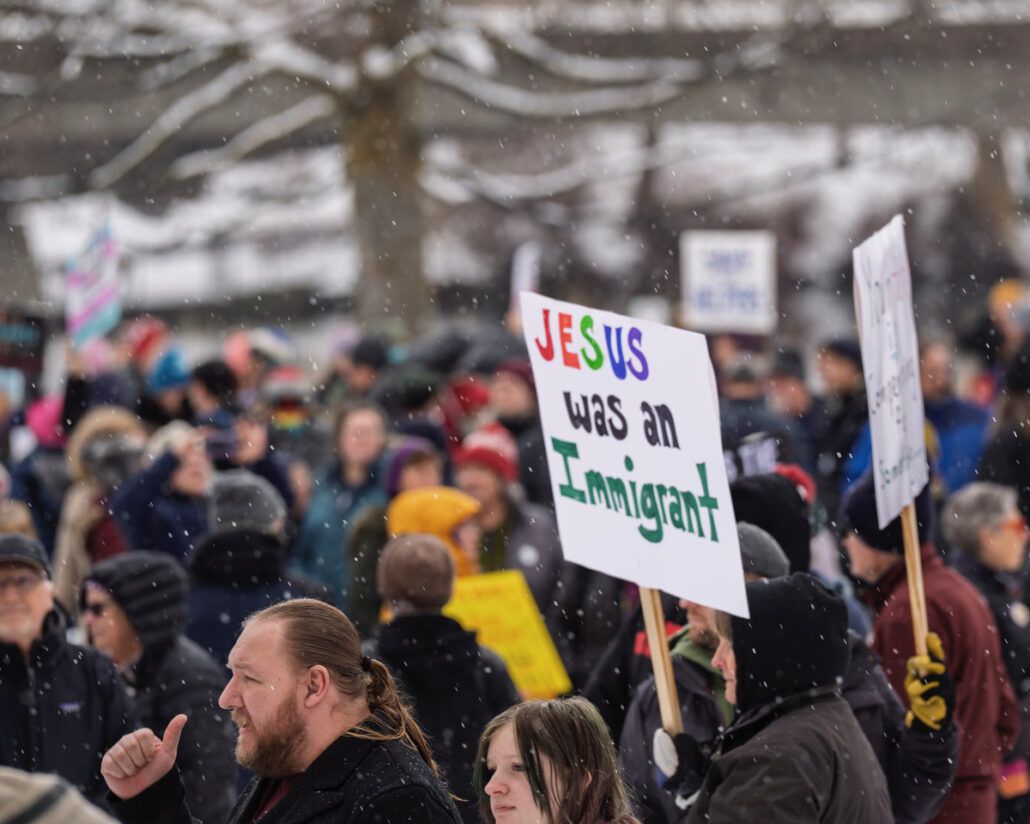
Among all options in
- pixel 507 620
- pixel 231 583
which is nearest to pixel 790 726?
pixel 507 620

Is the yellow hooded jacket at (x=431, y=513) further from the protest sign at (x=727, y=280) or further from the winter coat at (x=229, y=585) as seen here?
the protest sign at (x=727, y=280)

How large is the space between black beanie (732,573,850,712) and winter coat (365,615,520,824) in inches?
51.4

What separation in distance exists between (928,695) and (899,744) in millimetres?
170

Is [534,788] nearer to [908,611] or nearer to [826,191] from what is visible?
[908,611]

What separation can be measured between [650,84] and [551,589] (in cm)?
984

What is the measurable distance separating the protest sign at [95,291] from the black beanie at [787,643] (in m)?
7.57

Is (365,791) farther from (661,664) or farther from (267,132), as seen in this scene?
(267,132)

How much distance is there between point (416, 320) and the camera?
56.5 feet

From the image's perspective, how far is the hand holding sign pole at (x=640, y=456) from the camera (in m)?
4.36

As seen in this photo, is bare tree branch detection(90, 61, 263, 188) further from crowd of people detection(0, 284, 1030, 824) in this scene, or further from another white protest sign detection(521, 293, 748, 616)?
another white protest sign detection(521, 293, 748, 616)

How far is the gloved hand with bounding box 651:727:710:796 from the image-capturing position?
4367 millimetres

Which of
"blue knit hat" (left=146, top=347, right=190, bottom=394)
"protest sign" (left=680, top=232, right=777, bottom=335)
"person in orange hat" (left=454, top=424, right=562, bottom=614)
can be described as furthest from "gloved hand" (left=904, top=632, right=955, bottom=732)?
"protest sign" (left=680, top=232, right=777, bottom=335)

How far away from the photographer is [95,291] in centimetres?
1119

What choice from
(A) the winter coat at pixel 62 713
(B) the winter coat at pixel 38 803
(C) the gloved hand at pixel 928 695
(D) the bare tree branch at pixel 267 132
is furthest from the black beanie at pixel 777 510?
(D) the bare tree branch at pixel 267 132
